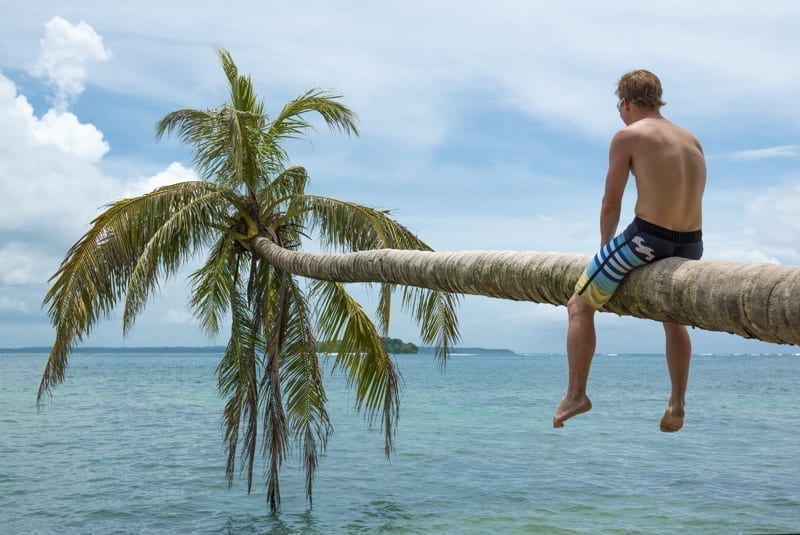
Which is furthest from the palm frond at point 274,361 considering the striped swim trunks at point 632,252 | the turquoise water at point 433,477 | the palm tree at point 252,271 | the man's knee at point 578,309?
the striped swim trunks at point 632,252

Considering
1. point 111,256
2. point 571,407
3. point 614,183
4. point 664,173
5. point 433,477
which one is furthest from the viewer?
point 433,477

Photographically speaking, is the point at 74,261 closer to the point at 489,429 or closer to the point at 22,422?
the point at 489,429

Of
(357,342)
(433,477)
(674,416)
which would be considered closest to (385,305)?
(357,342)

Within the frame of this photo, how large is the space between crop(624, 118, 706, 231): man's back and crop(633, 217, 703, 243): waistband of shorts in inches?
0.7

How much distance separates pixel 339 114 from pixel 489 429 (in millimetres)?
21619

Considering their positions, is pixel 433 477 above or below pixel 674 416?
below

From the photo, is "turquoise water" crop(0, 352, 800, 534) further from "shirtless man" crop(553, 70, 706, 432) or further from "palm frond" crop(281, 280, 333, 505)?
"shirtless man" crop(553, 70, 706, 432)

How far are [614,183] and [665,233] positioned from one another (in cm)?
31

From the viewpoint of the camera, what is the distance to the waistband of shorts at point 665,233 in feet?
11.0

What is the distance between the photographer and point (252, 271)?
406 inches

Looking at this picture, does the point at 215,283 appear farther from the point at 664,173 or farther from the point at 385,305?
the point at 664,173

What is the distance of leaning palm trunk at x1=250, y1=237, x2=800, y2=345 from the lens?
2.81m

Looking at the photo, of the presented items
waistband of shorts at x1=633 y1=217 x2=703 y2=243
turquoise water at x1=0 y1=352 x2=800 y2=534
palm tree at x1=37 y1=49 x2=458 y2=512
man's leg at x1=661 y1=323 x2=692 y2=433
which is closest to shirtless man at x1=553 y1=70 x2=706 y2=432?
waistband of shorts at x1=633 y1=217 x2=703 y2=243

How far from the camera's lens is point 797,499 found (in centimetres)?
1673
